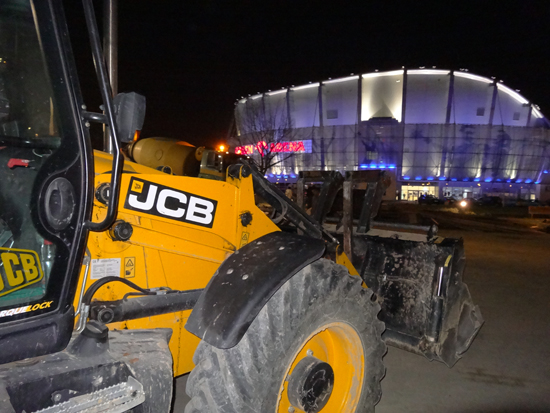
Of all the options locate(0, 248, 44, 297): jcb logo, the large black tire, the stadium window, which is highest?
the stadium window

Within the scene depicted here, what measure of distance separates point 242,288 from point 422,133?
5025 cm

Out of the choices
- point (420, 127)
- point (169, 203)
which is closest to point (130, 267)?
point (169, 203)

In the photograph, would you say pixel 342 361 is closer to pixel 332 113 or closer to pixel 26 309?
pixel 26 309

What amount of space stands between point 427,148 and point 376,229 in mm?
47518

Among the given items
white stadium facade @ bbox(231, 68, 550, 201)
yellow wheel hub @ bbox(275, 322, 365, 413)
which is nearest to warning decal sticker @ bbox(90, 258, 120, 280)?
yellow wheel hub @ bbox(275, 322, 365, 413)

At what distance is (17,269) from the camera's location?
1.64 meters

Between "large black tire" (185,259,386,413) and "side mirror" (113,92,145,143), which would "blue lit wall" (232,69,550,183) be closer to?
"large black tire" (185,259,386,413)

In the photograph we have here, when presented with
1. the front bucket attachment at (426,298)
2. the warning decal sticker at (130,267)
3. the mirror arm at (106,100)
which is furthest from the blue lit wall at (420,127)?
the mirror arm at (106,100)

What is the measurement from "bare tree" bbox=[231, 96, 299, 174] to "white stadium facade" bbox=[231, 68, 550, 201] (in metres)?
0.26

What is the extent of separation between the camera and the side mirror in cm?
171

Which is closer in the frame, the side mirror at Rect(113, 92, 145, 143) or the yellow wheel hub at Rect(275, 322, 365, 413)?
the side mirror at Rect(113, 92, 145, 143)

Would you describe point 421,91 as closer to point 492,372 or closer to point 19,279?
point 492,372

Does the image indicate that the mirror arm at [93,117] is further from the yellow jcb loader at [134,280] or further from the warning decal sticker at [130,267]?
the warning decal sticker at [130,267]

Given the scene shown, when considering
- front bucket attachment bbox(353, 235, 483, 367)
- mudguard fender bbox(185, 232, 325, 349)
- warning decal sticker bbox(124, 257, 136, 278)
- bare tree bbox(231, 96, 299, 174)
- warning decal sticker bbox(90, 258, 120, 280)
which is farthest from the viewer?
bare tree bbox(231, 96, 299, 174)
